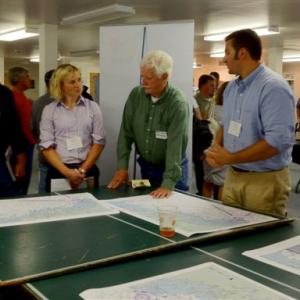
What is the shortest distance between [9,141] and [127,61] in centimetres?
142

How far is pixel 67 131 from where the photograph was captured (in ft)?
9.61

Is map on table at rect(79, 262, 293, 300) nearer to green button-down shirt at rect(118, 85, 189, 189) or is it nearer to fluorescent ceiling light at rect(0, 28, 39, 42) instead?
green button-down shirt at rect(118, 85, 189, 189)

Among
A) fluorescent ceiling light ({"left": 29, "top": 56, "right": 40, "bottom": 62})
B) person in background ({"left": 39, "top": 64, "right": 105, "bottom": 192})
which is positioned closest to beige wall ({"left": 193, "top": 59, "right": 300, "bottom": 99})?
fluorescent ceiling light ({"left": 29, "top": 56, "right": 40, "bottom": 62})

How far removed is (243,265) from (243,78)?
4.03 feet

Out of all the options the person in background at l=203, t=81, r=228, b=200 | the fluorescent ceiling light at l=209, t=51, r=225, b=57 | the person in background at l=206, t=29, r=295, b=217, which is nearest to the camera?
the person in background at l=206, t=29, r=295, b=217

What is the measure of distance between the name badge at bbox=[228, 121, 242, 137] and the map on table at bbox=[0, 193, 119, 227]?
0.76 m

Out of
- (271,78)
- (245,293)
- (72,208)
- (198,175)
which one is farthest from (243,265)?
(198,175)

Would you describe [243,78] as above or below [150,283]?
above

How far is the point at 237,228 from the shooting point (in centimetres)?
179

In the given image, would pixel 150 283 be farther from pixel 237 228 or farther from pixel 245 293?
pixel 237 228

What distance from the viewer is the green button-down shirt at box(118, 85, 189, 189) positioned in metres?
2.63

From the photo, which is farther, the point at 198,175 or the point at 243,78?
the point at 198,175

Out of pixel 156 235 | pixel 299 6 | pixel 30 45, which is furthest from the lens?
pixel 30 45

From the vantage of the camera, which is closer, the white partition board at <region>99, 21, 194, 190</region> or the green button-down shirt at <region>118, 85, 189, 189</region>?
the green button-down shirt at <region>118, 85, 189, 189</region>
